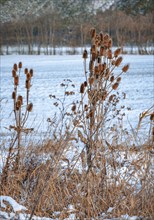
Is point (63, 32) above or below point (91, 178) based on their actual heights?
below

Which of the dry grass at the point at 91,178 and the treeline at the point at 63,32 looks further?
the treeline at the point at 63,32

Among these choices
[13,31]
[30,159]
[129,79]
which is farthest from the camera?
[13,31]

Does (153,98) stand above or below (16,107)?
below

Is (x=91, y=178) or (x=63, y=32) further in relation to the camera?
(x=63, y=32)

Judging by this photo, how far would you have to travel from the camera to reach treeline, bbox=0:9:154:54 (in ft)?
159

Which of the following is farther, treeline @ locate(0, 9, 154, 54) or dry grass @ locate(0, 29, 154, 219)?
treeline @ locate(0, 9, 154, 54)

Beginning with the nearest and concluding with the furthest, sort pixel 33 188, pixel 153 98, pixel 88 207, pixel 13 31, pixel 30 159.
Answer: pixel 88 207 → pixel 33 188 → pixel 30 159 → pixel 153 98 → pixel 13 31

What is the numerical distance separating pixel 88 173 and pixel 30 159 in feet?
3.02

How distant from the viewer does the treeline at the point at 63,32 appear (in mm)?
48438

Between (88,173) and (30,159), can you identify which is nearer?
(88,173)

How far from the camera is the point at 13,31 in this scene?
5675 centimetres

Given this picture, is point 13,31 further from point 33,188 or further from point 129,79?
point 33,188

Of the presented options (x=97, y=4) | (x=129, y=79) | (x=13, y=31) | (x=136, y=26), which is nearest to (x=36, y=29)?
(x=13, y=31)

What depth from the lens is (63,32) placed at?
5784cm
